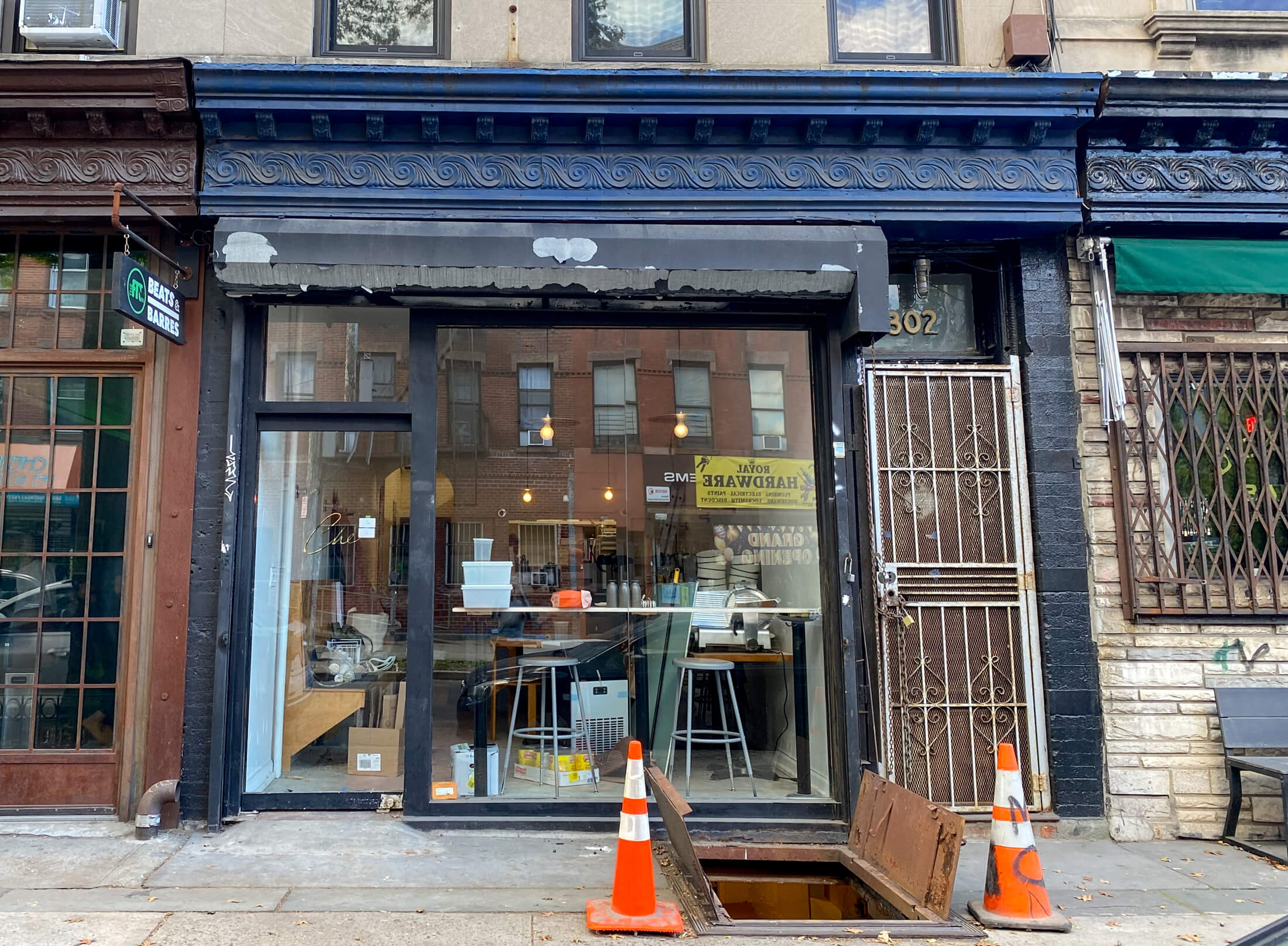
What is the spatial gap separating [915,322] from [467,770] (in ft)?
15.6

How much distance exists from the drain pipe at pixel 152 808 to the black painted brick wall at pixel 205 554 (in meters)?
0.11

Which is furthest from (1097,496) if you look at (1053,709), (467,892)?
Result: (467,892)

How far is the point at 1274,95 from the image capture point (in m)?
6.37

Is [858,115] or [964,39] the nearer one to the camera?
[858,115]

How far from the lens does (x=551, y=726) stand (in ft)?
21.4

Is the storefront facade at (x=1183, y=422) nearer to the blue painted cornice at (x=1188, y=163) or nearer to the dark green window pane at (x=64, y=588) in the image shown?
the blue painted cornice at (x=1188, y=163)

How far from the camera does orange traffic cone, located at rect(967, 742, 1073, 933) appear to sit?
15.0 ft

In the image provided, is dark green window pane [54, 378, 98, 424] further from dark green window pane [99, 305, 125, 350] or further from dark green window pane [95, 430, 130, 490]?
dark green window pane [99, 305, 125, 350]

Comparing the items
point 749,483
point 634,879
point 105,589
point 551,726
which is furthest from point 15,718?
point 749,483

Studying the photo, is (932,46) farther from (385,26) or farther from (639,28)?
(385,26)

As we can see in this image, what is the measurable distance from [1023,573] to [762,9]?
463 cm

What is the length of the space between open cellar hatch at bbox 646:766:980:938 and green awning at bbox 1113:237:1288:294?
4.18 meters

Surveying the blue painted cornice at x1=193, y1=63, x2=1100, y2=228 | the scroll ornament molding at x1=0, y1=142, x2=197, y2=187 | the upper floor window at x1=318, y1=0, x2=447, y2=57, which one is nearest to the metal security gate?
the blue painted cornice at x1=193, y1=63, x2=1100, y2=228

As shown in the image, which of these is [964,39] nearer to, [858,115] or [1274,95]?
[858,115]
